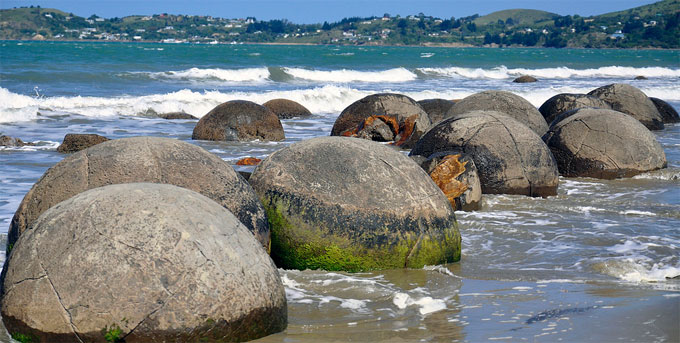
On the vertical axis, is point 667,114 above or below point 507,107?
below

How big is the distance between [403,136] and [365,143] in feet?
28.6

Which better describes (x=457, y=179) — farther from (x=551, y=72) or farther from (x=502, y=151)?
(x=551, y=72)

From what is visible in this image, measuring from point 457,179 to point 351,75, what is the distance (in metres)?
37.7

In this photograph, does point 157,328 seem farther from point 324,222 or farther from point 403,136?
point 403,136

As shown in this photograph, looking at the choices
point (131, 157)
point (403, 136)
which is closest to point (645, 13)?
point (403, 136)

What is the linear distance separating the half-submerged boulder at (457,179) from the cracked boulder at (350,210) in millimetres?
2391

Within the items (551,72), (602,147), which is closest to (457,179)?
(602,147)

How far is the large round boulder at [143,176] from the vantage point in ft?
16.6

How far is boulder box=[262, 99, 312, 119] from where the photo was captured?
831 inches

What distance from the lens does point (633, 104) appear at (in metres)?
17.5

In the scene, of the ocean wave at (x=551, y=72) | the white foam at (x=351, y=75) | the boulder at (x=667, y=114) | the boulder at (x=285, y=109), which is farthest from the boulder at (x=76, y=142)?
the ocean wave at (x=551, y=72)

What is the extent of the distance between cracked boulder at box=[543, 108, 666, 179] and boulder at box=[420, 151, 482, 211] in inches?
115

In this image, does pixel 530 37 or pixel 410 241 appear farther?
pixel 530 37

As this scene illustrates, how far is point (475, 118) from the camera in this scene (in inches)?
360
